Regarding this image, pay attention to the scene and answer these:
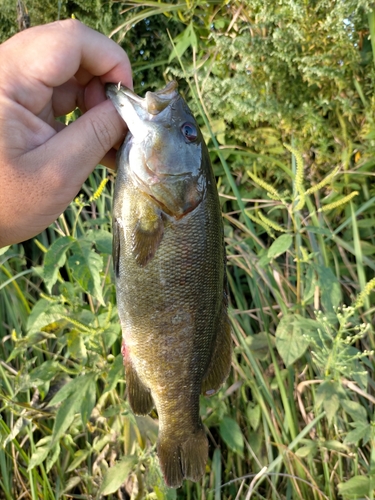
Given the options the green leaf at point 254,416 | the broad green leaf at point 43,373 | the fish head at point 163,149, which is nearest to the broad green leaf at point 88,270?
the fish head at point 163,149

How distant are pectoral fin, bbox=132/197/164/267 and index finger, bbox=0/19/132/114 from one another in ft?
1.82

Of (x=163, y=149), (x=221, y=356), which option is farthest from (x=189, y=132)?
(x=221, y=356)

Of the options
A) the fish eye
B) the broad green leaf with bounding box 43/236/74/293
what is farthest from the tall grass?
the fish eye

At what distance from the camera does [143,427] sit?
6.75 ft

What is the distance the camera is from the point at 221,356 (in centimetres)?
165

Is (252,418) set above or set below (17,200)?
below

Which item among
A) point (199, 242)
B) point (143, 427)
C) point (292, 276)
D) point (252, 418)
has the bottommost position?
point (252, 418)

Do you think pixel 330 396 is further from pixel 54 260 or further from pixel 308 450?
pixel 54 260

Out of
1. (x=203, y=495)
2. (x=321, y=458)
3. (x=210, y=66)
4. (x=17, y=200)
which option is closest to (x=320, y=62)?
(x=210, y=66)

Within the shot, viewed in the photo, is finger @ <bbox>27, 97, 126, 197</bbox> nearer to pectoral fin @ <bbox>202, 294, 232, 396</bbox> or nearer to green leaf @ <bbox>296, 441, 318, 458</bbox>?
pectoral fin @ <bbox>202, 294, 232, 396</bbox>

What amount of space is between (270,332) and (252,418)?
45 cm

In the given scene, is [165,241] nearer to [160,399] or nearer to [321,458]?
[160,399]

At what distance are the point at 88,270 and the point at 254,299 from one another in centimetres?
102

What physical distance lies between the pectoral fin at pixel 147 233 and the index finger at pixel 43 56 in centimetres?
56
